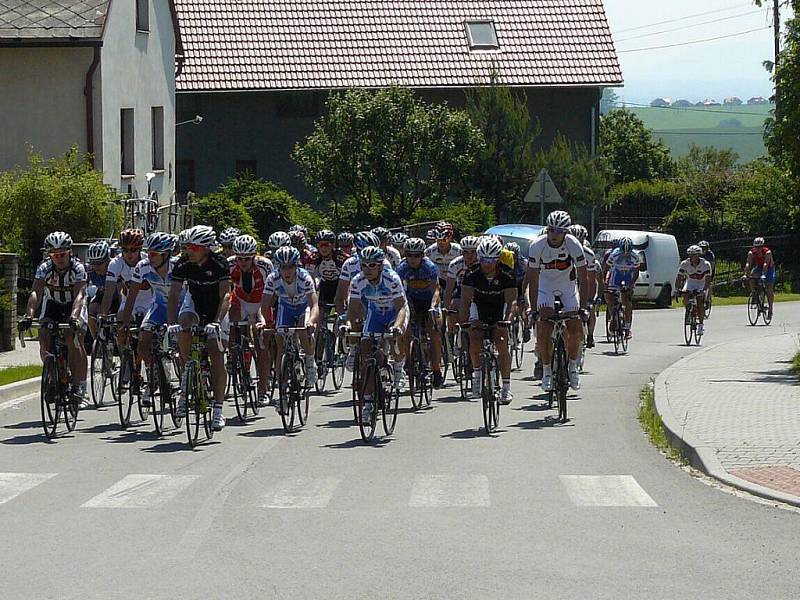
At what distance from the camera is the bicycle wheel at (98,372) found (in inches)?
638

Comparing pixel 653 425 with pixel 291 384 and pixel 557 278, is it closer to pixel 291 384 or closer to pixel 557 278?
pixel 557 278

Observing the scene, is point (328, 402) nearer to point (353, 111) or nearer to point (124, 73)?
point (124, 73)

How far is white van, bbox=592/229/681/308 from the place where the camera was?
38.6 metres

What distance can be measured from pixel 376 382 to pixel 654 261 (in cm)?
2641

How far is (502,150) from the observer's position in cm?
4084

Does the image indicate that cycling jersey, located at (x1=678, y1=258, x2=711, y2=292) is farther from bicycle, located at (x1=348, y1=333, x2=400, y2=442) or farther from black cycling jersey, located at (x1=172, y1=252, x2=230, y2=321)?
black cycling jersey, located at (x1=172, y1=252, x2=230, y2=321)

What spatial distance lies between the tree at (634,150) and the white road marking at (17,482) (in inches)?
2939

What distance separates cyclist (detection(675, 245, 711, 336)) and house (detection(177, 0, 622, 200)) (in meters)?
19.4

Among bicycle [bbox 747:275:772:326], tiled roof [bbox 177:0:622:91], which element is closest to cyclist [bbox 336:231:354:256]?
bicycle [bbox 747:275:772:326]

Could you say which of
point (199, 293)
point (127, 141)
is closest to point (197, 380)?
point (199, 293)

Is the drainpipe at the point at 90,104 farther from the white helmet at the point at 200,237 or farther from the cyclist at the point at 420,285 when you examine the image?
the white helmet at the point at 200,237

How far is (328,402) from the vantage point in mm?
17250

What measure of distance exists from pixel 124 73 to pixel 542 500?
79.0 feet

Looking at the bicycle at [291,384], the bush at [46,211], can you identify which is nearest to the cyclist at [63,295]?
the bicycle at [291,384]
